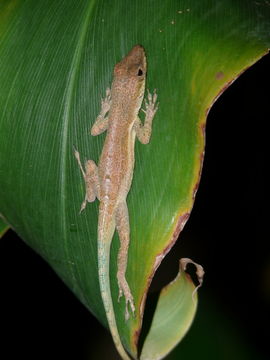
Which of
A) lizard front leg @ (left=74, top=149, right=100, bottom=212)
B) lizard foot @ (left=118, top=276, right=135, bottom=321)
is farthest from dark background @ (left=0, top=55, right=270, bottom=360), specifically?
lizard front leg @ (left=74, top=149, right=100, bottom=212)

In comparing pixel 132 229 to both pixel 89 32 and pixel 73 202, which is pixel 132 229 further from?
pixel 89 32

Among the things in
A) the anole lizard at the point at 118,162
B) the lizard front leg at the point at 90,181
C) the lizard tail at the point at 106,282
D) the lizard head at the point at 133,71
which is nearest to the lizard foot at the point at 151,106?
the anole lizard at the point at 118,162

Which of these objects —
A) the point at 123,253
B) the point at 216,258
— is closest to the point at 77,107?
the point at 123,253

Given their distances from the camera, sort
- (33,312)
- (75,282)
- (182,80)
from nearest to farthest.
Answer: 1. (182,80)
2. (75,282)
3. (33,312)

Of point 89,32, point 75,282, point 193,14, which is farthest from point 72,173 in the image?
point 193,14

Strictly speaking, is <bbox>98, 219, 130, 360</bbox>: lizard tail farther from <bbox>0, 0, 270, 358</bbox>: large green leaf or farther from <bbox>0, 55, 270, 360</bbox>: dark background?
<bbox>0, 55, 270, 360</bbox>: dark background

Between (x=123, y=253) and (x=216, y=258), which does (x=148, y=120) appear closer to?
(x=123, y=253)
